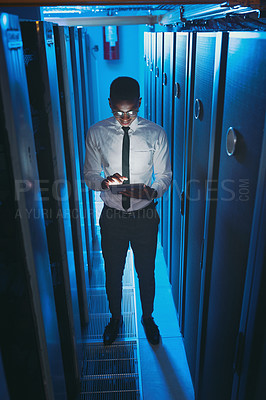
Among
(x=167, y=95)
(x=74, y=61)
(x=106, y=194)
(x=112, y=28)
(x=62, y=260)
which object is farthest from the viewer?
(x=112, y=28)

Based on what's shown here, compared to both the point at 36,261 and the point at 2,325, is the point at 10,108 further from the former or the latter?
the point at 2,325

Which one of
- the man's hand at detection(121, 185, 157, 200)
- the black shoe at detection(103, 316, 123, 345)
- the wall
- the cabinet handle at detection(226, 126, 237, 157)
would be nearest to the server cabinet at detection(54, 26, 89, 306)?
the man's hand at detection(121, 185, 157, 200)

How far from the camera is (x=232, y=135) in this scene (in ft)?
4.03

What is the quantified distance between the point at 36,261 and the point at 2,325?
0.25 meters

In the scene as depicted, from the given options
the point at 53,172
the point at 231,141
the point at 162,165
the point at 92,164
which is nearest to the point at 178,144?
the point at 162,165

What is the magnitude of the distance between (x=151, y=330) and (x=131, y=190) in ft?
3.83

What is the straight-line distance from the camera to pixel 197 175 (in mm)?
1866

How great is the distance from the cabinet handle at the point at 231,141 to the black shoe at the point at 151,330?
Answer: 5.75 feet

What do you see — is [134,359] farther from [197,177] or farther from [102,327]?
[197,177]

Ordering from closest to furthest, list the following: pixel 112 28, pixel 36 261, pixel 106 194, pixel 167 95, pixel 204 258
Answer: pixel 36 261 → pixel 204 258 → pixel 106 194 → pixel 167 95 → pixel 112 28

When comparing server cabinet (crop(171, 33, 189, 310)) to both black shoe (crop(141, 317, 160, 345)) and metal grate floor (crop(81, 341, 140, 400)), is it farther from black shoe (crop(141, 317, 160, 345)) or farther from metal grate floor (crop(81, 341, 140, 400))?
metal grate floor (crop(81, 341, 140, 400))

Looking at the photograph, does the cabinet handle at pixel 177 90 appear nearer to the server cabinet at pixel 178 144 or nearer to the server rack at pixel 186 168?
the server cabinet at pixel 178 144

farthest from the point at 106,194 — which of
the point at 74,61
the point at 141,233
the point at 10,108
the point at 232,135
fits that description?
the point at 10,108

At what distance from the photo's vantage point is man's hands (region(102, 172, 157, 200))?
6.97 ft
